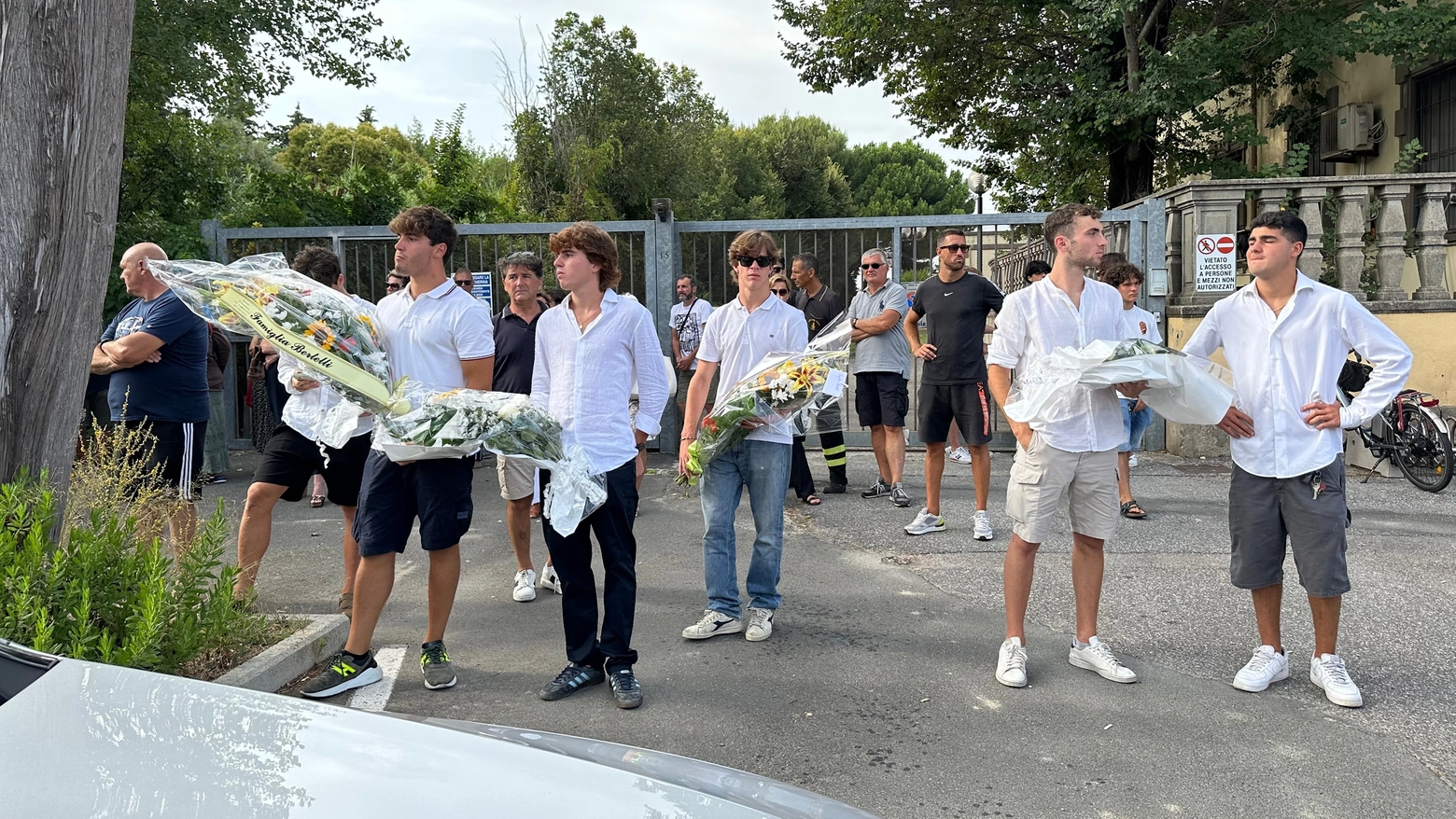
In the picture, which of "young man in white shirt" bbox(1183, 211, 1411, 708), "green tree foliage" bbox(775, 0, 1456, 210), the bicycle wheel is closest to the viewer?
"young man in white shirt" bbox(1183, 211, 1411, 708)

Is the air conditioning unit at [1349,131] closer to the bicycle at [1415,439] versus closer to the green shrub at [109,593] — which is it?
the bicycle at [1415,439]

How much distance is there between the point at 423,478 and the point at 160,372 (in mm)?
2140

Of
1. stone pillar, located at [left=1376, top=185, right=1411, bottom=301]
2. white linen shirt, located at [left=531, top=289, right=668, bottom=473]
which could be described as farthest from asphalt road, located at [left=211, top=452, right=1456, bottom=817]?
stone pillar, located at [left=1376, top=185, right=1411, bottom=301]

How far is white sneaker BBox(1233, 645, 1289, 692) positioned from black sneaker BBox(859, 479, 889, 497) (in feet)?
15.3

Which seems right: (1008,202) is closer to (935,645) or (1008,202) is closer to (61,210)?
(935,645)

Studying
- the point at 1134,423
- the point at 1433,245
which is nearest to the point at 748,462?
the point at 1134,423

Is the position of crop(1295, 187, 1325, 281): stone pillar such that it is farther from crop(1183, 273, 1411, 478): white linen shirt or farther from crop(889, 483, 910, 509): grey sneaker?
crop(1183, 273, 1411, 478): white linen shirt

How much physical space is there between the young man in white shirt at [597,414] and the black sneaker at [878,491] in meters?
4.76

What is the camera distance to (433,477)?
15.3 ft

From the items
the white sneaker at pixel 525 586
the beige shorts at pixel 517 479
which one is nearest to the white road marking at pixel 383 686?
the white sneaker at pixel 525 586

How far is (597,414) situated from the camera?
4.75 meters

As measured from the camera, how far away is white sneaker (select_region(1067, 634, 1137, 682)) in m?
4.85

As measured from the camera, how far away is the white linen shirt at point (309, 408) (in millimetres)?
5168

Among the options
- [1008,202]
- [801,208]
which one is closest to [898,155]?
[801,208]
